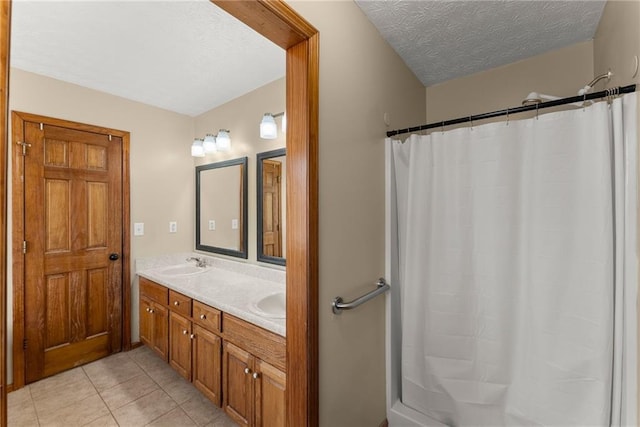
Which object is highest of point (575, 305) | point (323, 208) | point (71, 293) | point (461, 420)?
point (323, 208)

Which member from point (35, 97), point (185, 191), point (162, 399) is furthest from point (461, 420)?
point (35, 97)

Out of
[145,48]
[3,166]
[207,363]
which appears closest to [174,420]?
[207,363]

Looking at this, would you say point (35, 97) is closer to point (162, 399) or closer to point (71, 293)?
point (71, 293)

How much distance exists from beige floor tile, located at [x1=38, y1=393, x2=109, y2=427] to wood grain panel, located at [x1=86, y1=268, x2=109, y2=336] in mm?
695

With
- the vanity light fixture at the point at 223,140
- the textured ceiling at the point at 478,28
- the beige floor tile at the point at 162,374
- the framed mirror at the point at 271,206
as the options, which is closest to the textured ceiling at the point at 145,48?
the vanity light fixture at the point at 223,140

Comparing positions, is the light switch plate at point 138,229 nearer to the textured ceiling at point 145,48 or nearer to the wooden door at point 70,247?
the wooden door at point 70,247

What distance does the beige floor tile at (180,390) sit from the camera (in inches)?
81.0

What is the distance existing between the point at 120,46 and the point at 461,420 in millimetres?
3072

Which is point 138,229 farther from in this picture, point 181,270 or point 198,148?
point 198,148

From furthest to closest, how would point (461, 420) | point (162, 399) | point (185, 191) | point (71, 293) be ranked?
point (185, 191)
point (71, 293)
point (162, 399)
point (461, 420)

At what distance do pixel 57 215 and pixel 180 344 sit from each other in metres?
1.50

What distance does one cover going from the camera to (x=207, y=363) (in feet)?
6.12

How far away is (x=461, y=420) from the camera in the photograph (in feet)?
5.07

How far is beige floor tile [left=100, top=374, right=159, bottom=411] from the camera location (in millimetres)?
2023
